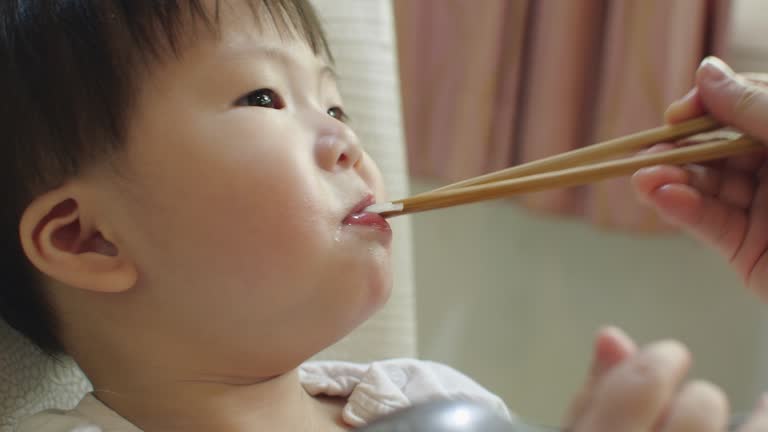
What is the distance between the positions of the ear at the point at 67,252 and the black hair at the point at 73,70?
0.06 feet

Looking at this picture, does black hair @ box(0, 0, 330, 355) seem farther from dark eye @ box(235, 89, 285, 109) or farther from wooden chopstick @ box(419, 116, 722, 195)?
wooden chopstick @ box(419, 116, 722, 195)

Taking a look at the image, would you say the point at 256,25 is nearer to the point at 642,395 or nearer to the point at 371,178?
the point at 371,178

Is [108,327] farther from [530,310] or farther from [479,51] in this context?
[530,310]

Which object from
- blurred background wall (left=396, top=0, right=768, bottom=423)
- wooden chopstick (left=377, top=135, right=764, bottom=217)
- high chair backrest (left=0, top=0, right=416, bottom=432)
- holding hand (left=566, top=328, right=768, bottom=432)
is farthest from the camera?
blurred background wall (left=396, top=0, right=768, bottom=423)

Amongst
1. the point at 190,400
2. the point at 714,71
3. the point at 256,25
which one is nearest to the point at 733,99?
the point at 714,71

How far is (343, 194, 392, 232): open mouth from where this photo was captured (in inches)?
27.5

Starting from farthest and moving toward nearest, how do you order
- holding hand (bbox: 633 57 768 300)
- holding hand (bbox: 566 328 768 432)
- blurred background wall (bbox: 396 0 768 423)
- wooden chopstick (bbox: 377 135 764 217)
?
blurred background wall (bbox: 396 0 768 423) → holding hand (bbox: 633 57 768 300) → wooden chopstick (bbox: 377 135 764 217) → holding hand (bbox: 566 328 768 432)

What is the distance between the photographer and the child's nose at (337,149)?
70 centimetres

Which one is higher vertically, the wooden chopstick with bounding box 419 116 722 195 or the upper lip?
the wooden chopstick with bounding box 419 116 722 195

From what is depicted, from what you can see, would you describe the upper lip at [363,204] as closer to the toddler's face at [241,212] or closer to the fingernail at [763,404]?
the toddler's face at [241,212]

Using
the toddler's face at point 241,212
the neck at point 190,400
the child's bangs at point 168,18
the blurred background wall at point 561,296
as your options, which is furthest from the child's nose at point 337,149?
the blurred background wall at point 561,296

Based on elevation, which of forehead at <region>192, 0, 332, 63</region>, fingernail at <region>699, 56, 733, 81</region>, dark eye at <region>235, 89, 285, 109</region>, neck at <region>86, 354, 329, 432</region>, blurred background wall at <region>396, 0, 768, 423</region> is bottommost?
blurred background wall at <region>396, 0, 768, 423</region>

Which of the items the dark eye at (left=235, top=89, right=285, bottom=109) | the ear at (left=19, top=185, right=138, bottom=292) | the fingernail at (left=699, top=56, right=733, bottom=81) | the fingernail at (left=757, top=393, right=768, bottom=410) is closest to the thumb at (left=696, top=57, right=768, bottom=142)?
the fingernail at (left=699, top=56, right=733, bottom=81)

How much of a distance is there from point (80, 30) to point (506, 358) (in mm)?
1320
